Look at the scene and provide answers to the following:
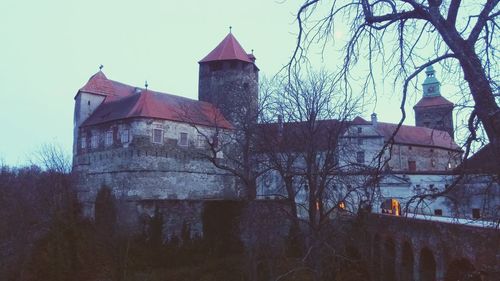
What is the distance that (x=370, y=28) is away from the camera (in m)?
3.81

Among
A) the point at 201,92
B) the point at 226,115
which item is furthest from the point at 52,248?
the point at 201,92

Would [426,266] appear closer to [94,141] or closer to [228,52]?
[94,141]

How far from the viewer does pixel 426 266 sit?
17656mm

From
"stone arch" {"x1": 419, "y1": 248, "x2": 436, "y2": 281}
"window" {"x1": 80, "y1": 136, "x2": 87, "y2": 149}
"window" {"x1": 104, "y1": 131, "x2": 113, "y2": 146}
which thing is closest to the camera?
"stone arch" {"x1": 419, "y1": 248, "x2": 436, "y2": 281}

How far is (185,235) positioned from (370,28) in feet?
79.0

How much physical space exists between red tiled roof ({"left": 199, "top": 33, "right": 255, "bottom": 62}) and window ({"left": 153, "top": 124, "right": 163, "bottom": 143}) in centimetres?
1027

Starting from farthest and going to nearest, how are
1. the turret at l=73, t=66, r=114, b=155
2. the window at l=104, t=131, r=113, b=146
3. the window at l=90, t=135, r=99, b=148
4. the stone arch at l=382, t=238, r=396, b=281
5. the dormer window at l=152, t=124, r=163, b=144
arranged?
the turret at l=73, t=66, r=114, b=155, the window at l=90, t=135, r=99, b=148, the window at l=104, t=131, r=113, b=146, the dormer window at l=152, t=124, r=163, b=144, the stone arch at l=382, t=238, r=396, b=281

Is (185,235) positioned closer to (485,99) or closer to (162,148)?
(162,148)

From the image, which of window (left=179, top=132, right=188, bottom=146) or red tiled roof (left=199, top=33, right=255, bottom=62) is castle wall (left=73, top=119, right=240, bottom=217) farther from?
red tiled roof (left=199, top=33, right=255, bottom=62)

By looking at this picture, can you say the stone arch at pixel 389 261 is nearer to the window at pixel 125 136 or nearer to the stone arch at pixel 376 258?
the stone arch at pixel 376 258

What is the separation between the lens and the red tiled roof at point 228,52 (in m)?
38.4

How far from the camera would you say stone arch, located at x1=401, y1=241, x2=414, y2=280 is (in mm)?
19422

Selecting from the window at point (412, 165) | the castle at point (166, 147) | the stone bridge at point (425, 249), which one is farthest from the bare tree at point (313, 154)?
the window at point (412, 165)

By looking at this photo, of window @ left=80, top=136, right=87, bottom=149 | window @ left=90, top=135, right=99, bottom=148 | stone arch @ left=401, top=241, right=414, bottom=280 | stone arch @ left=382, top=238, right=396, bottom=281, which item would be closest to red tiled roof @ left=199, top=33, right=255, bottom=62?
window @ left=90, top=135, right=99, bottom=148
